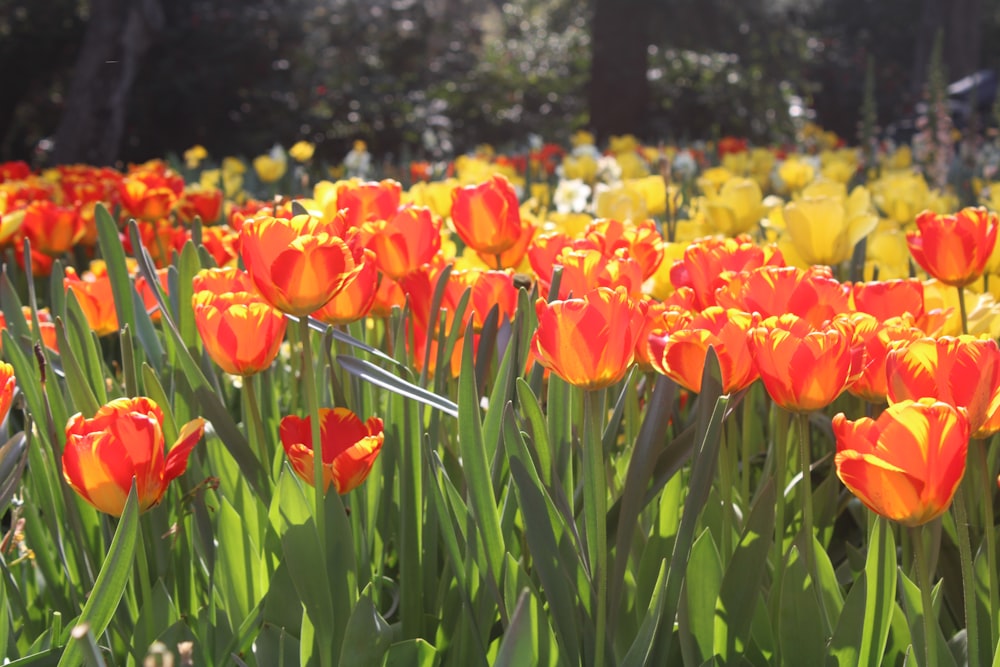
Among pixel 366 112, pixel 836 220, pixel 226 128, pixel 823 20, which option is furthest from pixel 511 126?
pixel 823 20

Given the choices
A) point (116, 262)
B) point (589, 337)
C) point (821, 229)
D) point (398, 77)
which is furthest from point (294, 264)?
point (398, 77)

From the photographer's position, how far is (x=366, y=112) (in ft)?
31.4

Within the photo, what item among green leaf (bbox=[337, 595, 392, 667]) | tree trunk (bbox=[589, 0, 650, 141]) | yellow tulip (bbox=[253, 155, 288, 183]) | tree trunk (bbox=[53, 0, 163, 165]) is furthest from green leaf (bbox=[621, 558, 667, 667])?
tree trunk (bbox=[589, 0, 650, 141])

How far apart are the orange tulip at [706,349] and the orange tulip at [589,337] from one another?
63 millimetres

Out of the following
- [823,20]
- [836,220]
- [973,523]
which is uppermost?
[823,20]

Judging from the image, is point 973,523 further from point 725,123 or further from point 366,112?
point 725,123

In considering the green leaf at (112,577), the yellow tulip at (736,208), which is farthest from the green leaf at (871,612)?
the yellow tulip at (736,208)

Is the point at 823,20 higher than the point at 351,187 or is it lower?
higher

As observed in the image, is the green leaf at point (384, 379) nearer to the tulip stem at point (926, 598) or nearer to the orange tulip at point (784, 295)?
Answer: the orange tulip at point (784, 295)

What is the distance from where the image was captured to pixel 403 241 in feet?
4.13

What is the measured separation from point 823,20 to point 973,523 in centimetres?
2109

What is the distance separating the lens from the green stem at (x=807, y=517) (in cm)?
88

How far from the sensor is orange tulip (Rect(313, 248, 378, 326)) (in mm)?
992

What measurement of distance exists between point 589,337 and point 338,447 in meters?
0.30
